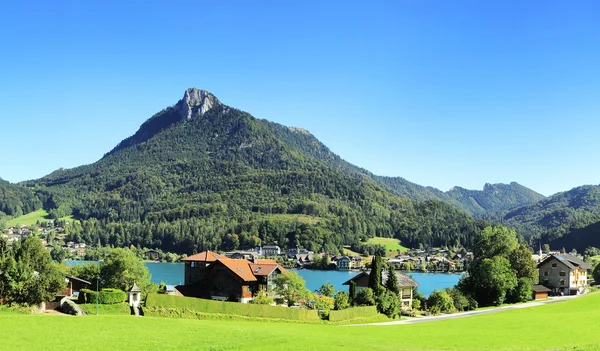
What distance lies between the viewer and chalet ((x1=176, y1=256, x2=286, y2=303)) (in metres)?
57.5

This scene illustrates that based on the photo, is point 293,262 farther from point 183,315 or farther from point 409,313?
point 183,315

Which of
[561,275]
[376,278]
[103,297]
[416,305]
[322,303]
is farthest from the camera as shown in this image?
[561,275]

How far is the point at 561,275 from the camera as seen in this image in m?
85.8

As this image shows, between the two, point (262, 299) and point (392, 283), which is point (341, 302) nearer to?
point (262, 299)

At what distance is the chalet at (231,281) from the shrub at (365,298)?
8.99 meters

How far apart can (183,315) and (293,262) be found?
144004mm

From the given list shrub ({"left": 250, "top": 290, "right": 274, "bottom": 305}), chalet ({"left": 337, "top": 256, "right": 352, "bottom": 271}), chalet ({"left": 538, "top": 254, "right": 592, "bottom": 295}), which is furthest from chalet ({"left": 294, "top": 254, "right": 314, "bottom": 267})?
→ shrub ({"left": 250, "top": 290, "right": 274, "bottom": 305})

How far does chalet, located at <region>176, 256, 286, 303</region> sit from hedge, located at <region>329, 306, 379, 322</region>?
11.5 metres

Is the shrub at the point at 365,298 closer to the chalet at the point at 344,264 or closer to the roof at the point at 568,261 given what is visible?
the roof at the point at 568,261

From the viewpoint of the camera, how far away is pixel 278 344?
1109 inches

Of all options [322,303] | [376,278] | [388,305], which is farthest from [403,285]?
[322,303]

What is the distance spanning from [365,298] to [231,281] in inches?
545

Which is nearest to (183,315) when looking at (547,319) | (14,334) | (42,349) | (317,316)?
(317,316)

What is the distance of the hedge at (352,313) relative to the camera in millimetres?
46469
